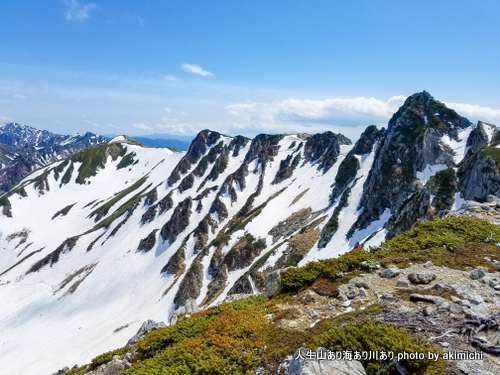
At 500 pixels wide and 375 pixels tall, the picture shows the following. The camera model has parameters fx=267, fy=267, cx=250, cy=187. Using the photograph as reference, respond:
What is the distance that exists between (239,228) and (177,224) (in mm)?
30751

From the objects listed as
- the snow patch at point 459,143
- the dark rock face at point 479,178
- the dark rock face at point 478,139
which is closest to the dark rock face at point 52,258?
the dark rock face at point 479,178

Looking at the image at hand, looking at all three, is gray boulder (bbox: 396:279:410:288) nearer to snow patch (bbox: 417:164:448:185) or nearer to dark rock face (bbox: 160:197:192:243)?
snow patch (bbox: 417:164:448:185)

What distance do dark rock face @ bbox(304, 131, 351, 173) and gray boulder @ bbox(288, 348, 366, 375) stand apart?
10432cm

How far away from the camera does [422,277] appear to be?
11797mm

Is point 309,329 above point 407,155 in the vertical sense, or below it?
below

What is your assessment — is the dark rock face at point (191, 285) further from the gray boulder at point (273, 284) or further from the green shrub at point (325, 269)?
the green shrub at point (325, 269)

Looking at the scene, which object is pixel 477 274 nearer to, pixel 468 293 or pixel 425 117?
pixel 468 293

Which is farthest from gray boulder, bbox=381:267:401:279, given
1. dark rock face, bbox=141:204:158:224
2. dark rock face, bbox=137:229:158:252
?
dark rock face, bbox=141:204:158:224

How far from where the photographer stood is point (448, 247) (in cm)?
1511

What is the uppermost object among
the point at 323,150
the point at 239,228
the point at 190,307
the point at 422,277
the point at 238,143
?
the point at 238,143

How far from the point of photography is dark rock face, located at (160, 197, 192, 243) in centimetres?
10294

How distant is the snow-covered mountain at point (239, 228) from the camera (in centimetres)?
6047

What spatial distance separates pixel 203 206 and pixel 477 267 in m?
106

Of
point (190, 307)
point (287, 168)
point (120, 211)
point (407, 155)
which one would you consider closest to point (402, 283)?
point (190, 307)
